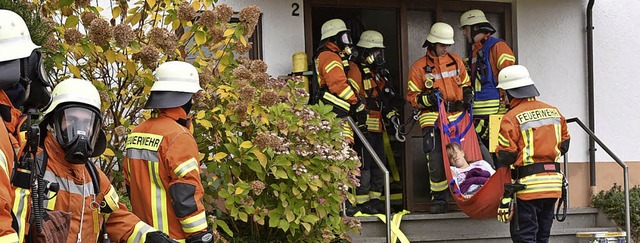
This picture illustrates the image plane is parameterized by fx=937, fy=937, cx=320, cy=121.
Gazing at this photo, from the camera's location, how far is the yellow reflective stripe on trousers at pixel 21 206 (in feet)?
14.0

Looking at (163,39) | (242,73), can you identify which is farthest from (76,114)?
(242,73)

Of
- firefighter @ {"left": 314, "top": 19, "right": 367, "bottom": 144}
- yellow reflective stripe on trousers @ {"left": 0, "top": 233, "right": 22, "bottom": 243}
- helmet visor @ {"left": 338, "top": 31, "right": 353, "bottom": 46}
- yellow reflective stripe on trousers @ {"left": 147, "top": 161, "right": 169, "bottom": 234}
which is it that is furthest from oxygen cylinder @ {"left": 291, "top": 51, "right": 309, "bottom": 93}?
yellow reflective stripe on trousers @ {"left": 0, "top": 233, "right": 22, "bottom": 243}

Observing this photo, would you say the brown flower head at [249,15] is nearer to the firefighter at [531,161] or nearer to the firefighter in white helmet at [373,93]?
the firefighter at [531,161]

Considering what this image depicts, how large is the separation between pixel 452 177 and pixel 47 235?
5492mm

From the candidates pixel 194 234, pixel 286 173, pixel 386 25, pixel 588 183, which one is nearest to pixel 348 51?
pixel 386 25

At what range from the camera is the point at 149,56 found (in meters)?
6.56

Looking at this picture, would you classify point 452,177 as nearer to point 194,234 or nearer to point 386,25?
point 386,25

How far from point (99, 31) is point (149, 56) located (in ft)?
1.26

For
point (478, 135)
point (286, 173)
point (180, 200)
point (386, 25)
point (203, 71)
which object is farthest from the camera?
point (386, 25)

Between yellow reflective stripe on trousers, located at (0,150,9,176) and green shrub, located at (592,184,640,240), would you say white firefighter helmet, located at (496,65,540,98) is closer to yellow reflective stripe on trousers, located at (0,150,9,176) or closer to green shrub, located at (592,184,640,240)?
green shrub, located at (592,184,640,240)

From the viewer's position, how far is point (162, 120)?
587cm

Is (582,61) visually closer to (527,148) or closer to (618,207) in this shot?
(618,207)

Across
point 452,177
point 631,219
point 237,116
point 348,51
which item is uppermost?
point 348,51

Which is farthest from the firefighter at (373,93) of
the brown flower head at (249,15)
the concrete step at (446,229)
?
the brown flower head at (249,15)
